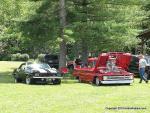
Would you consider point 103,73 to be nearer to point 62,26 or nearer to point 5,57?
point 62,26

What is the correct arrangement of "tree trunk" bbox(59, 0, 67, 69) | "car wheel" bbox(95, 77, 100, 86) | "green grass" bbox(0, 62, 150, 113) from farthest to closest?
1. "tree trunk" bbox(59, 0, 67, 69)
2. "car wheel" bbox(95, 77, 100, 86)
3. "green grass" bbox(0, 62, 150, 113)

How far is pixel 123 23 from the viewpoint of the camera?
35.0 metres

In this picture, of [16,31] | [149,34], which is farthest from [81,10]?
[149,34]

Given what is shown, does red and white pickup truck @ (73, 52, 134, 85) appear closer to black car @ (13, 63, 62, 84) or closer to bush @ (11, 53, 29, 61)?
black car @ (13, 63, 62, 84)

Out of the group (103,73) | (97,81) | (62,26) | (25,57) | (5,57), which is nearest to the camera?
(103,73)

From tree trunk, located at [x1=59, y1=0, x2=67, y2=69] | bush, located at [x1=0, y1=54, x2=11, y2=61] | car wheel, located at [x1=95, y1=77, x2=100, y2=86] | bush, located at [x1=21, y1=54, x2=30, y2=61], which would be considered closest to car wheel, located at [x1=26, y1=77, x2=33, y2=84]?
car wheel, located at [x1=95, y1=77, x2=100, y2=86]

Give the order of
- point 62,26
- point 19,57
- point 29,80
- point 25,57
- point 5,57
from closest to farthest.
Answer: point 29,80 → point 62,26 → point 25,57 → point 19,57 → point 5,57

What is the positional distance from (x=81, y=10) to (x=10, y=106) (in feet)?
67.7

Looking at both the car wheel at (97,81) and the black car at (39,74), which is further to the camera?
the black car at (39,74)

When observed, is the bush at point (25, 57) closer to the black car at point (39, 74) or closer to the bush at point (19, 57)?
the bush at point (19, 57)

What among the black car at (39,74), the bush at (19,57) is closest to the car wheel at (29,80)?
the black car at (39,74)

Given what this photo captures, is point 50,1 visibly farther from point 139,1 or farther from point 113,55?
point 113,55

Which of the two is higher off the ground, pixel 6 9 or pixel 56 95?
pixel 6 9

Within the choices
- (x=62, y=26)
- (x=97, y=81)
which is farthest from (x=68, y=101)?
(x=62, y=26)
